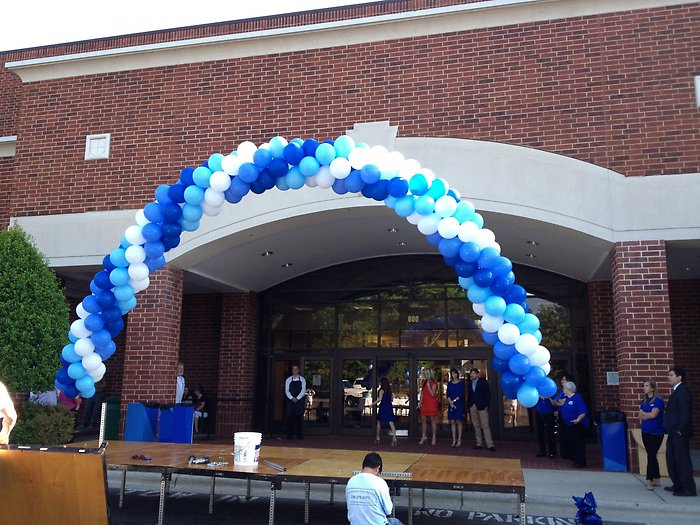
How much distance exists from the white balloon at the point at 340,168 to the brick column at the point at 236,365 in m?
8.64

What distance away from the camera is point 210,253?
13070mm

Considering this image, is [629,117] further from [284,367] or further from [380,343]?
[284,367]

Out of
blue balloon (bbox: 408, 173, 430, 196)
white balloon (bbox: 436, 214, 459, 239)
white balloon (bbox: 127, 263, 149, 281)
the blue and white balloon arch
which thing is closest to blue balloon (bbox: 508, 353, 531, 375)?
the blue and white balloon arch

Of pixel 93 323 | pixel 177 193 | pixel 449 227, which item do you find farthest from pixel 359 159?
pixel 93 323

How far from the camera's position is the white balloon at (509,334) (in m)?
7.36

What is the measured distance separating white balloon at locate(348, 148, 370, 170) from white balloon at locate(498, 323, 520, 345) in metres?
2.56

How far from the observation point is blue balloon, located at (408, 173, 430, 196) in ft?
25.7

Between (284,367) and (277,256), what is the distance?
141 inches

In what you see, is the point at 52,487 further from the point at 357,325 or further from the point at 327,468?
the point at 357,325

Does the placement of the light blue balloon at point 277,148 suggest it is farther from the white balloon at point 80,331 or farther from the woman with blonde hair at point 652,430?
the woman with blonde hair at point 652,430

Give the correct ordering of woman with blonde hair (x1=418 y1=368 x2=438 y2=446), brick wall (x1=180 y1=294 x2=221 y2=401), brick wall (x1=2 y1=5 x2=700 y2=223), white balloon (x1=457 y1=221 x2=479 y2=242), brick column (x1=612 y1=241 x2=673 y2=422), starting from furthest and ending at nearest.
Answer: brick wall (x1=180 y1=294 x2=221 y2=401), woman with blonde hair (x1=418 y1=368 x2=438 y2=446), brick wall (x1=2 y1=5 x2=700 y2=223), brick column (x1=612 y1=241 x2=673 y2=422), white balloon (x1=457 y1=221 x2=479 y2=242)

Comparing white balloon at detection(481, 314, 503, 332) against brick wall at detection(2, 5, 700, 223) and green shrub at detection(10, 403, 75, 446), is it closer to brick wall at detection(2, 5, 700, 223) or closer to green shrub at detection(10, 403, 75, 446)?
brick wall at detection(2, 5, 700, 223)

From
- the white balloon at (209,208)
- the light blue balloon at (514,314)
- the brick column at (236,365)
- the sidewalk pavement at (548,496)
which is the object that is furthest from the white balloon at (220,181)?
the brick column at (236,365)

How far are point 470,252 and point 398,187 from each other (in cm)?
116
